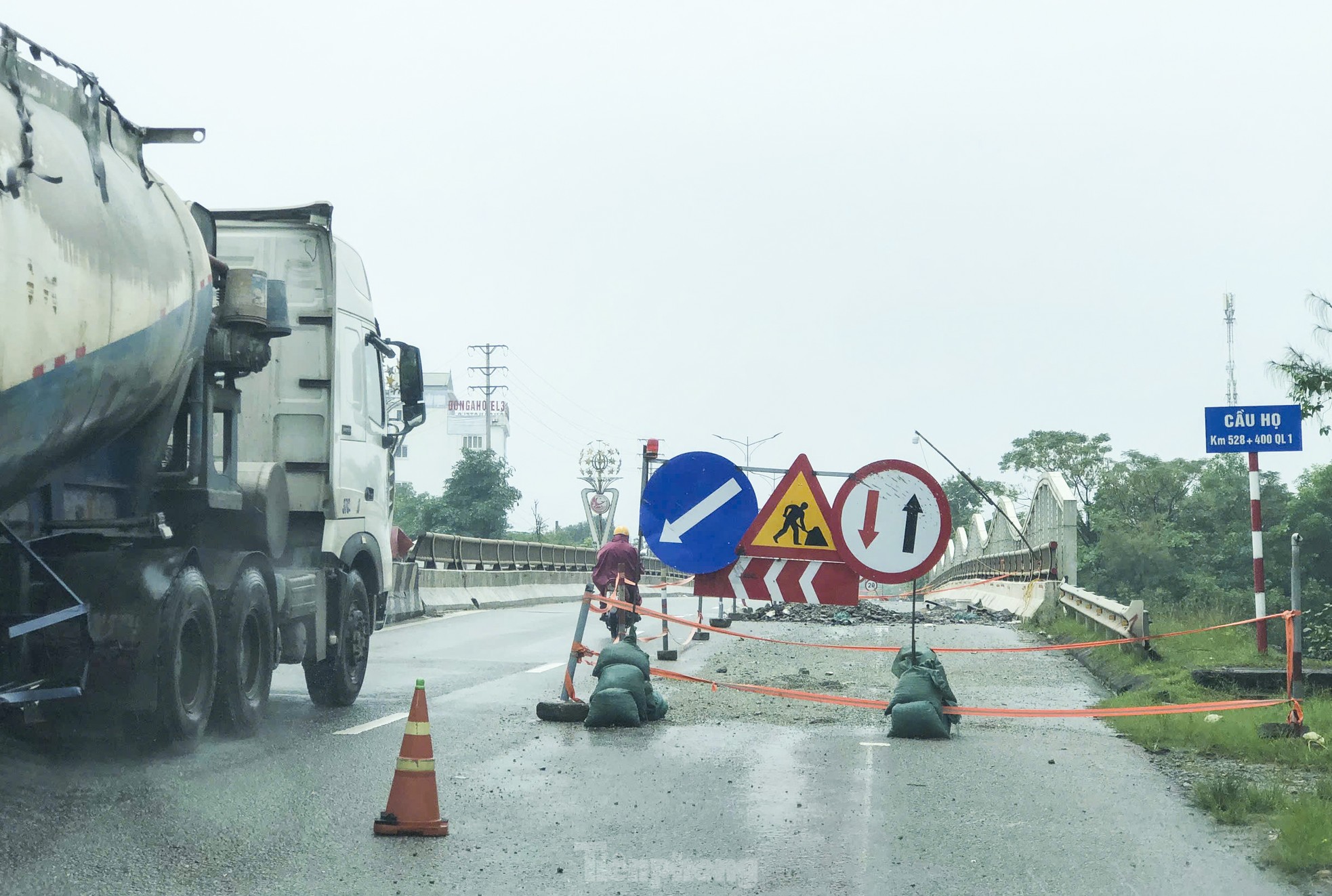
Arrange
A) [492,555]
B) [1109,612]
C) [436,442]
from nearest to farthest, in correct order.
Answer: [1109,612] → [492,555] → [436,442]

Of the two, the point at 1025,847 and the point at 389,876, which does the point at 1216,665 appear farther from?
the point at 389,876

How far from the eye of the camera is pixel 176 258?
8492mm

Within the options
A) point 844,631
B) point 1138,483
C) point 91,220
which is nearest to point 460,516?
point 1138,483

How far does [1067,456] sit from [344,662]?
331ft

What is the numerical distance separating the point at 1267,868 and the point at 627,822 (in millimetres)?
2823

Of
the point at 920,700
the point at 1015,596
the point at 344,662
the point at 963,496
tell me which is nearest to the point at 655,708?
the point at 920,700

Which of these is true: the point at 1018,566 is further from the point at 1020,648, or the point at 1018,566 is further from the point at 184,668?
the point at 184,668

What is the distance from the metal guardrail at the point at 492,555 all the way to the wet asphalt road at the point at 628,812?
13599 mm

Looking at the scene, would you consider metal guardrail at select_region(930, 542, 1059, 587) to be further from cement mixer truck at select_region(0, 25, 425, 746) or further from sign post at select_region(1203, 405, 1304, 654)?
cement mixer truck at select_region(0, 25, 425, 746)

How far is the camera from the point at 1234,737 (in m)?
9.77

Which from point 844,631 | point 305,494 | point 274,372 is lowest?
point 844,631

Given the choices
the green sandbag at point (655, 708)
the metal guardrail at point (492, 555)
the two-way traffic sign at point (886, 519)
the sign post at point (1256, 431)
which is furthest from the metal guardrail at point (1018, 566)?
the two-way traffic sign at point (886, 519)

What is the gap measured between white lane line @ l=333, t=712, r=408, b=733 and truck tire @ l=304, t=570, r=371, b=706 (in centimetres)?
63

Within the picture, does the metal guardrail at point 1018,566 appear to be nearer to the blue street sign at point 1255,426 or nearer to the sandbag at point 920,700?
the blue street sign at point 1255,426
